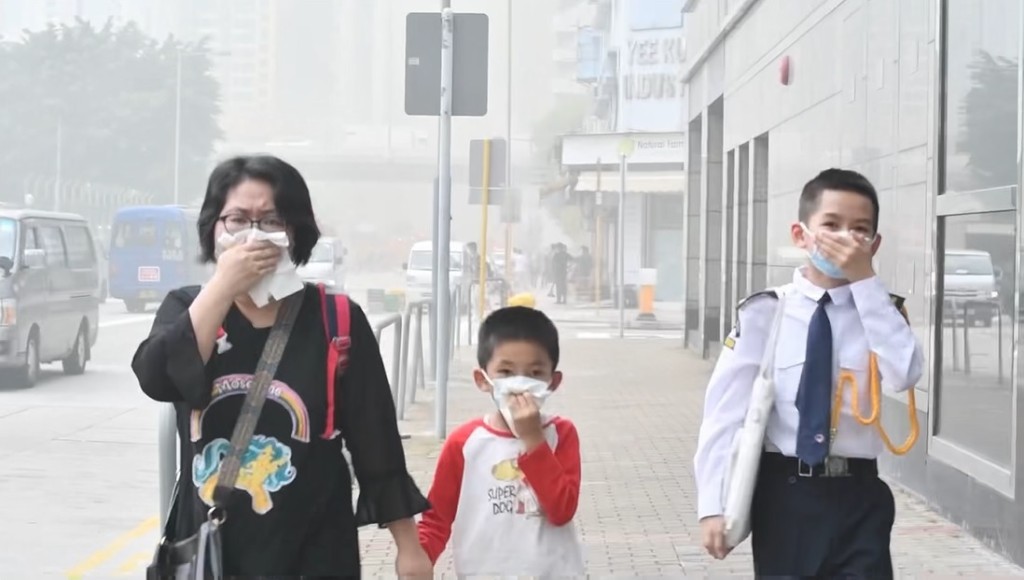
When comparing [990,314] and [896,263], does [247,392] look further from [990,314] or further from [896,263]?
[896,263]

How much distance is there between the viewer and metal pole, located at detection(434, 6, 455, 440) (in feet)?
37.4

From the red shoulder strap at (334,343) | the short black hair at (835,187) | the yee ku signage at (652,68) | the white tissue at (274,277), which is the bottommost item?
the red shoulder strap at (334,343)

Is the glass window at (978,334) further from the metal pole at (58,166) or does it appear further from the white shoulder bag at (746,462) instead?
the metal pole at (58,166)

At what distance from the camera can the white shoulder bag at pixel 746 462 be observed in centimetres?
363

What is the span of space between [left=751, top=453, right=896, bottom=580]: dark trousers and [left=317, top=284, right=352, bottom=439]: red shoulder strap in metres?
1.02

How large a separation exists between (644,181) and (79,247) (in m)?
15.1

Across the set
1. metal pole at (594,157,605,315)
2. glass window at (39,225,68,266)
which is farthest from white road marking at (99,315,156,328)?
metal pole at (594,157,605,315)

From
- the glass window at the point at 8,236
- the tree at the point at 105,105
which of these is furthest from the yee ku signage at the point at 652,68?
the tree at the point at 105,105

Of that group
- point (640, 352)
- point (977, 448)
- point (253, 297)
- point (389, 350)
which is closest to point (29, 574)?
point (977, 448)

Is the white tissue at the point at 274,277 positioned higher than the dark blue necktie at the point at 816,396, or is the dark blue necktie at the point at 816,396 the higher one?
the white tissue at the point at 274,277

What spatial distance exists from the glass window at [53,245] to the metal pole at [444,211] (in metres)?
6.59

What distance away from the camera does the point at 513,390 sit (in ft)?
12.6

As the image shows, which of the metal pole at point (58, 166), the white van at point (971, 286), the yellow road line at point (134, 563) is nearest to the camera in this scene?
the white van at point (971, 286)

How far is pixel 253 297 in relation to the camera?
3322mm
